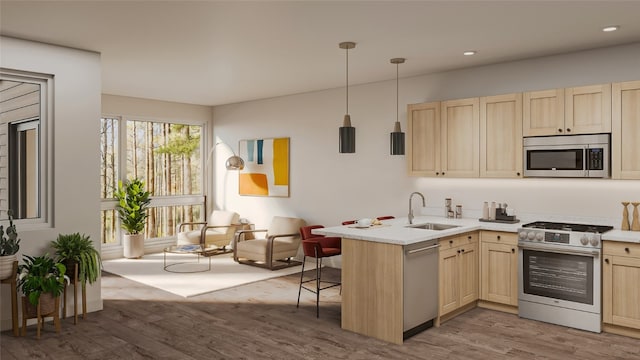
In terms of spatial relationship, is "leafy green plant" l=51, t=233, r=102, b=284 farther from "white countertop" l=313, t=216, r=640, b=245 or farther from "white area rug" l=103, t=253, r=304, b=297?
"white countertop" l=313, t=216, r=640, b=245

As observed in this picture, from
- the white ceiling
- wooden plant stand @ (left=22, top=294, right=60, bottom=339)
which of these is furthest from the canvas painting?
wooden plant stand @ (left=22, top=294, right=60, bottom=339)

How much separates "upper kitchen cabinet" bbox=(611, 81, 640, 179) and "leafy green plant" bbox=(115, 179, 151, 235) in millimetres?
6678

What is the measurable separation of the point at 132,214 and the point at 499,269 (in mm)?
5773

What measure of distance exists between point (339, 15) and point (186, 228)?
6243mm

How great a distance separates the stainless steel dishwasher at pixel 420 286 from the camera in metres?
4.10

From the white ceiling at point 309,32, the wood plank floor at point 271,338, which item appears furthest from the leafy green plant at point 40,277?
the white ceiling at point 309,32

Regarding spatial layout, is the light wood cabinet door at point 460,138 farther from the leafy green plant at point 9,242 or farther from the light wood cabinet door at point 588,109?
the leafy green plant at point 9,242

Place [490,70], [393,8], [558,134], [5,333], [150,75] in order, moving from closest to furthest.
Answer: [393,8]
[5,333]
[558,134]
[490,70]
[150,75]

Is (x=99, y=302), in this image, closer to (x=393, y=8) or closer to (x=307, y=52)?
(x=307, y=52)

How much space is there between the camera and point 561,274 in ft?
14.7

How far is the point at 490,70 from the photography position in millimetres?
5586

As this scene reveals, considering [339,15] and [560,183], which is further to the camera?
[560,183]

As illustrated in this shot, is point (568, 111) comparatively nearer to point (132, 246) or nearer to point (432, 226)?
point (432, 226)

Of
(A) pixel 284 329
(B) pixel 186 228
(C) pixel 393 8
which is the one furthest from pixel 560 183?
(B) pixel 186 228
